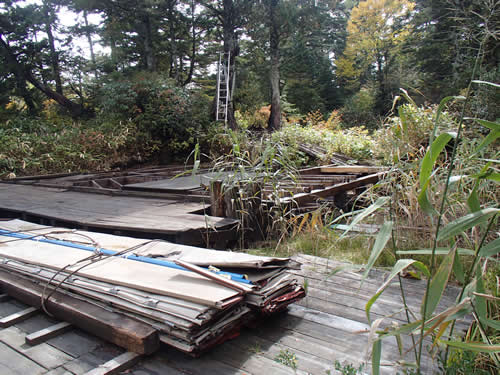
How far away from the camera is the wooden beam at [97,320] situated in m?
1.35

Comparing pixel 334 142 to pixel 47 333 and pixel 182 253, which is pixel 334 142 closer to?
pixel 182 253

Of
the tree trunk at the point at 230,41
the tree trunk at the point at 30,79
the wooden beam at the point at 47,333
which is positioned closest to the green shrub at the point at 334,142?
the tree trunk at the point at 230,41

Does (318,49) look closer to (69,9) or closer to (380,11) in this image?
(380,11)

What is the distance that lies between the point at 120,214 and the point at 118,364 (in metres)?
2.24

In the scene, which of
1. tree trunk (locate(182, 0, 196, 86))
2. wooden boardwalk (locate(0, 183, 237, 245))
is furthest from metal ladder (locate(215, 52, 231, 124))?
wooden boardwalk (locate(0, 183, 237, 245))

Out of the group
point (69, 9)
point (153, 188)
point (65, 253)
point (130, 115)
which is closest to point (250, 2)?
point (130, 115)

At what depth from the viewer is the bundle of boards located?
4.49ft

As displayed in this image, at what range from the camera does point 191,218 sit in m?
3.04

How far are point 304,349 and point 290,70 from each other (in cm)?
2345

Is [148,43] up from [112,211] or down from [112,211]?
up

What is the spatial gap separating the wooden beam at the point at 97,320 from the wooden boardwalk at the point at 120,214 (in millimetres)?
990

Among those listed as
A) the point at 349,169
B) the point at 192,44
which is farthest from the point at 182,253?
the point at 192,44

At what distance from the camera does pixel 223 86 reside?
40.7 ft

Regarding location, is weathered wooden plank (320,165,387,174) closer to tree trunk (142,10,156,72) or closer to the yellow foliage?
tree trunk (142,10,156,72)
